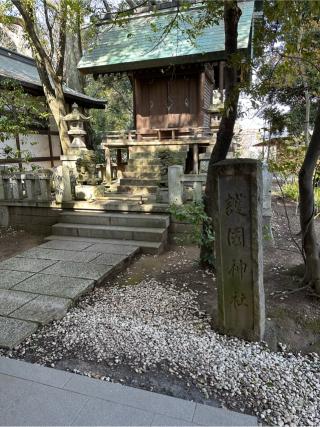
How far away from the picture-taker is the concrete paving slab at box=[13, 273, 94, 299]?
375 cm

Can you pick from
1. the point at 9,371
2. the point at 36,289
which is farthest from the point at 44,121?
the point at 9,371

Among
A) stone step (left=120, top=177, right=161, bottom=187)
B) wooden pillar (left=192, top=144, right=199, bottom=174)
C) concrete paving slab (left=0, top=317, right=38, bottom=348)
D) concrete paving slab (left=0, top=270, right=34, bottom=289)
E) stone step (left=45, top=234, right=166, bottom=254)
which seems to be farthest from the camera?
wooden pillar (left=192, top=144, right=199, bottom=174)

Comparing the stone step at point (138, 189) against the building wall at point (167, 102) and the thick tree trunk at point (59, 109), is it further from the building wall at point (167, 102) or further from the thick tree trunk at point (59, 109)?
the building wall at point (167, 102)

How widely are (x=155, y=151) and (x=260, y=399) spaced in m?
8.16

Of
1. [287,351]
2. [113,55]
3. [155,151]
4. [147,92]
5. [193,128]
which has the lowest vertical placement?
[287,351]

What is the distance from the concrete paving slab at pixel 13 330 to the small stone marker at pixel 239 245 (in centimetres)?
186

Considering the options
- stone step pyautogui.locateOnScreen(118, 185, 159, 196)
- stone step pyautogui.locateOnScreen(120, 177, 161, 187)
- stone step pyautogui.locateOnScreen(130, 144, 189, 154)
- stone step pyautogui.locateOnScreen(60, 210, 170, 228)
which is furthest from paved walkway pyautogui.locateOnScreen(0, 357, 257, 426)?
stone step pyautogui.locateOnScreen(130, 144, 189, 154)

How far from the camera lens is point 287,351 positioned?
270 cm

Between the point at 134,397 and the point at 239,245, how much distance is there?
4.74 ft

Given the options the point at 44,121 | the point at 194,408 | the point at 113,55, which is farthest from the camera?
the point at 44,121

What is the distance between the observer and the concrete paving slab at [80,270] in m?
4.25

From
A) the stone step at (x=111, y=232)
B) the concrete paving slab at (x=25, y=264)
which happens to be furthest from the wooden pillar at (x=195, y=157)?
the concrete paving slab at (x=25, y=264)

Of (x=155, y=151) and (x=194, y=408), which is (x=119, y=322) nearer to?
(x=194, y=408)

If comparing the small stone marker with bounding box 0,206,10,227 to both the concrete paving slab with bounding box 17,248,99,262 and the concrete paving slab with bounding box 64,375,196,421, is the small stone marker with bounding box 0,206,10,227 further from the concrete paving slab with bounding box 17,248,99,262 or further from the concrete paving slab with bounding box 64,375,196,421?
the concrete paving slab with bounding box 64,375,196,421
